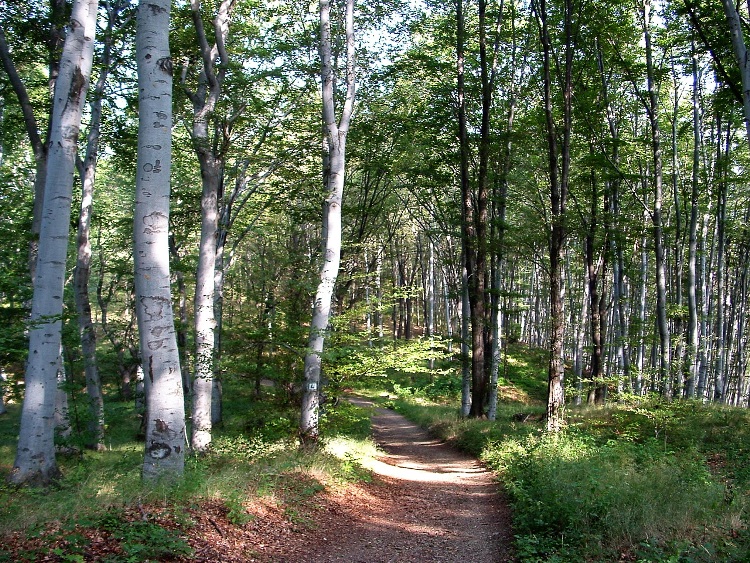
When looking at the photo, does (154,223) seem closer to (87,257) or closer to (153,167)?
(153,167)

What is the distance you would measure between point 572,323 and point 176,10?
2547 cm

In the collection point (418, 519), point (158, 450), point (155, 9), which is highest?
point (155, 9)

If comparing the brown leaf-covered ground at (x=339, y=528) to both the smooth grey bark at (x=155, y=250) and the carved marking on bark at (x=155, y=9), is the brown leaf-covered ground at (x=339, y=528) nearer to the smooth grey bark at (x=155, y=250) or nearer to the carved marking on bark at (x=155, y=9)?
the smooth grey bark at (x=155, y=250)

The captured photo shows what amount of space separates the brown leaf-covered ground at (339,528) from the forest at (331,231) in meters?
0.17

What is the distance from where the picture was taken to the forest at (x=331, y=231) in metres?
5.41

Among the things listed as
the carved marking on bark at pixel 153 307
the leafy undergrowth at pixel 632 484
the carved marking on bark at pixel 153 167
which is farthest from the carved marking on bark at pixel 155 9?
the leafy undergrowth at pixel 632 484

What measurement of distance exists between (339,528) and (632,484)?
3785mm

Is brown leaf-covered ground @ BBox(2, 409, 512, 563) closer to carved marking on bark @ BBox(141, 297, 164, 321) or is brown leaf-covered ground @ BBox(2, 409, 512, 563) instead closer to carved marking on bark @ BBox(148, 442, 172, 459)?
carved marking on bark @ BBox(148, 442, 172, 459)

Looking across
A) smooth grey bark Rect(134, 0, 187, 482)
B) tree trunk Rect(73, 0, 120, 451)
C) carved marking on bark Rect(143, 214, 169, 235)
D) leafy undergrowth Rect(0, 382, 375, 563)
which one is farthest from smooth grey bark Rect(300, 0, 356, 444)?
tree trunk Rect(73, 0, 120, 451)

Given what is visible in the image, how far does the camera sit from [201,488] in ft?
18.5

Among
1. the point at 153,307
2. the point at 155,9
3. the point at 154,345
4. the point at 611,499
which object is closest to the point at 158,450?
the point at 154,345

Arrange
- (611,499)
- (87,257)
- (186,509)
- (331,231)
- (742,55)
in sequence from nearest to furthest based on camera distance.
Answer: (186,509), (611,499), (742,55), (331,231), (87,257)

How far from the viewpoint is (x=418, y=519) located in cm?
732

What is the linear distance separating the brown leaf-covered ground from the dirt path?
1 centimetres
